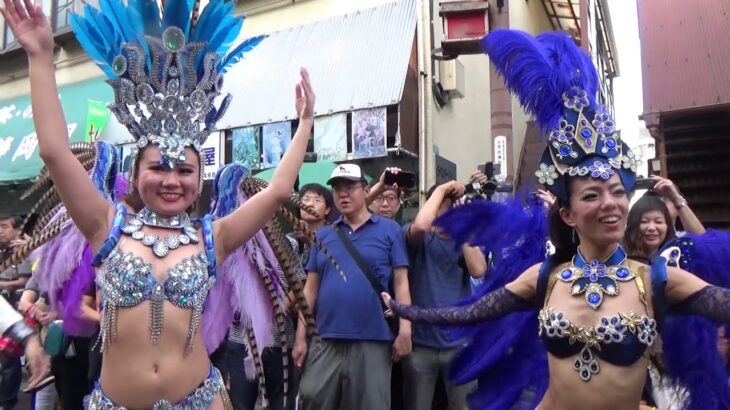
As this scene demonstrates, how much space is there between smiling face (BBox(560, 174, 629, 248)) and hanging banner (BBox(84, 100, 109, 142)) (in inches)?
389

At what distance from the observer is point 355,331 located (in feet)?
12.1

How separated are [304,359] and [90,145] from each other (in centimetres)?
175

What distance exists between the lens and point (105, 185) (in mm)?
2758

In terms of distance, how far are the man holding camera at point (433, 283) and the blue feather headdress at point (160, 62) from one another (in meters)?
1.58

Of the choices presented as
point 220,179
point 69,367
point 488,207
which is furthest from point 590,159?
point 69,367

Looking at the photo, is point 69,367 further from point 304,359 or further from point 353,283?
point 353,283

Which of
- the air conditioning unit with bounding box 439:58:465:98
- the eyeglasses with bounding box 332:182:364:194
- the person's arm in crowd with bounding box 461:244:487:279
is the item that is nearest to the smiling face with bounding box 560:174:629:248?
the person's arm in crowd with bounding box 461:244:487:279

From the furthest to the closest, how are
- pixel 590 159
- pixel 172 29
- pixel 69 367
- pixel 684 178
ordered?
pixel 684 178, pixel 69 367, pixel 172 29, pixel 590 159

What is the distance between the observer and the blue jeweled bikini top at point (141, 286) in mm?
2250

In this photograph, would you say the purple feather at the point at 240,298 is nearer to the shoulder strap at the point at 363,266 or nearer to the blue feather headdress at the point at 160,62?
the blue feather headdress at the point at 160,62

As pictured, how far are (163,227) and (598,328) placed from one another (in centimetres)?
158

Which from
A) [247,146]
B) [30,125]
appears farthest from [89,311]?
[30,125]

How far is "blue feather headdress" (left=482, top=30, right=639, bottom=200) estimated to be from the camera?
2334 mm

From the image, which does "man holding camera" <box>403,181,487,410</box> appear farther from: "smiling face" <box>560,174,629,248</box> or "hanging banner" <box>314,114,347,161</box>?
"hanging banner" <box>314,114,347,161</box>
